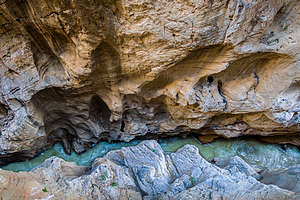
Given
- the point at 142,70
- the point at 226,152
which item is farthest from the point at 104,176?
the point at 226,152

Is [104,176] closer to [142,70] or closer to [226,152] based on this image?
[142,70]

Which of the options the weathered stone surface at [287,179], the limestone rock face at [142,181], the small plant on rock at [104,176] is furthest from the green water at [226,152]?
the small plant on rock at [104,176]

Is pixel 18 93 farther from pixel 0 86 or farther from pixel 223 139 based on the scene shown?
pixel 223 139

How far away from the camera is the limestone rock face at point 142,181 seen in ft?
11.2

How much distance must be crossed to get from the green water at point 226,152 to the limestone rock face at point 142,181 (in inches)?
74.5

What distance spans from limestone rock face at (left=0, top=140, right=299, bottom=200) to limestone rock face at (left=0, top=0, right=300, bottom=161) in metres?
1.72

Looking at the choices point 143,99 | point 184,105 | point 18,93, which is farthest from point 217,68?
point 18,93

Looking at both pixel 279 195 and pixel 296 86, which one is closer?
pixel 279 195

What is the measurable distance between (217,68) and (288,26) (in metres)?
1.81

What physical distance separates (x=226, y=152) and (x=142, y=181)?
378cm

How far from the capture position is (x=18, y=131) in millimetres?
5195

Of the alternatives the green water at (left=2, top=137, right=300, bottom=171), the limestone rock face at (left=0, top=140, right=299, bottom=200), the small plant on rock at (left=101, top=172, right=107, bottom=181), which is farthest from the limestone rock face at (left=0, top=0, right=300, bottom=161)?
the small plant on rock at (left=101, top=172, right=107, bottom=181)

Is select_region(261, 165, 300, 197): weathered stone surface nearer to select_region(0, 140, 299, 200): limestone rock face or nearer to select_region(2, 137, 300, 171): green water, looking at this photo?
select_region(0, 140, 299, 200): limestone rock face

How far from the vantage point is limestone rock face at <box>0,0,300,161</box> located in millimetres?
4164
